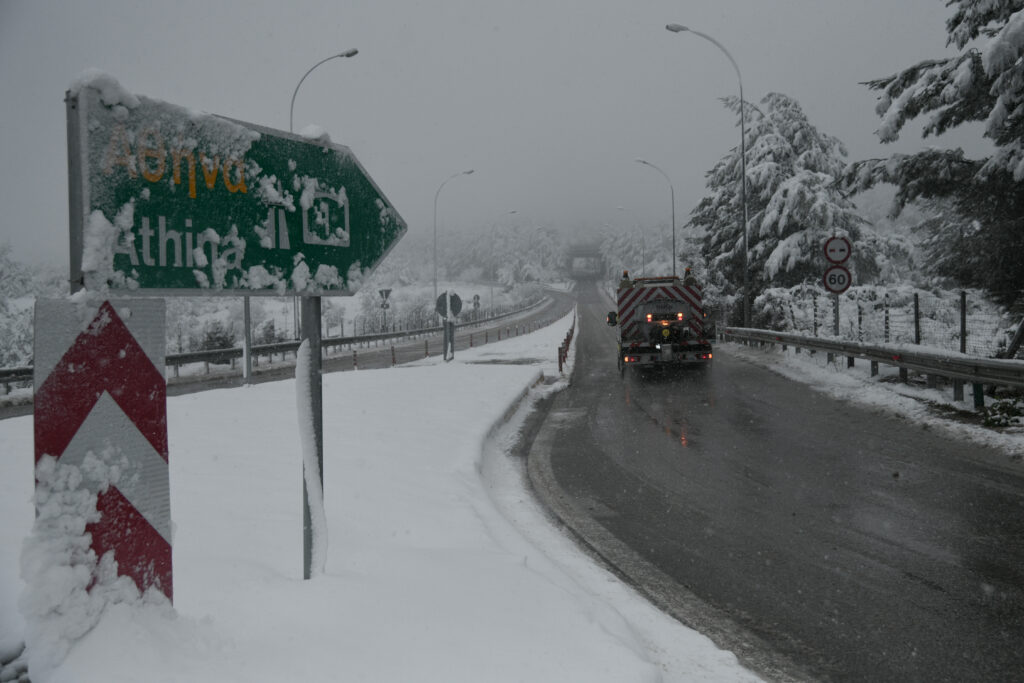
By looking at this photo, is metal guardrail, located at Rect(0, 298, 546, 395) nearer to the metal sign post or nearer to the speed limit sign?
the metal sign post

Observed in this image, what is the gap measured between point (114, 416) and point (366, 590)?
1661mm

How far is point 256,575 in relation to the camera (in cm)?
355

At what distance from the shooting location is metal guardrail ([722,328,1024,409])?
9609mm

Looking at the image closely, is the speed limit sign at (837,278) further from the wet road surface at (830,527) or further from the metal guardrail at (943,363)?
the wet road surface at (830,527)

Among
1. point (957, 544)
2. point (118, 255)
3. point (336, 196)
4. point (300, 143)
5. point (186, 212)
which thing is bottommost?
point (957, 544)

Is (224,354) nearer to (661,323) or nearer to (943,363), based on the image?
(661,323)

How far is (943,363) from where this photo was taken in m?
11.4

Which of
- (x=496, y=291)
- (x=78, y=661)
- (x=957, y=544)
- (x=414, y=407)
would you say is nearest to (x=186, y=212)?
(x=78, y=661)

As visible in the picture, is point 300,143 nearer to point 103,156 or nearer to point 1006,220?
point 103,156

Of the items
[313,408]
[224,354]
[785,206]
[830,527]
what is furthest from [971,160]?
[224,354]

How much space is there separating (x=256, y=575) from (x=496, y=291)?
454 feet

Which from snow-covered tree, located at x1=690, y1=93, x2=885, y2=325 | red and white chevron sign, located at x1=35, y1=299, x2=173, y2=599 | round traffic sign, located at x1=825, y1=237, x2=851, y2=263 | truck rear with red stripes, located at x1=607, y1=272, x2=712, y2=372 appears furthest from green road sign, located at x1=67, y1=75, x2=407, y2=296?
snow-covered tree, located at x1=690, y1=93, x2=885, y2=325

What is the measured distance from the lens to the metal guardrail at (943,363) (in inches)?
378

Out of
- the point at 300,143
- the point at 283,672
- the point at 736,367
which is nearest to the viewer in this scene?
the point at 283,672
